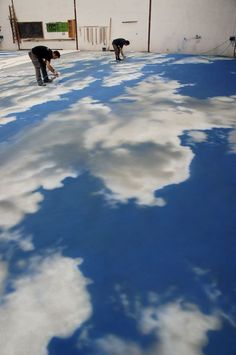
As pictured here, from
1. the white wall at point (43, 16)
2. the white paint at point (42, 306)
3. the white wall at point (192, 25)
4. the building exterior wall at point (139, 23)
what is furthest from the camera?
the white wall at point (43, 16)

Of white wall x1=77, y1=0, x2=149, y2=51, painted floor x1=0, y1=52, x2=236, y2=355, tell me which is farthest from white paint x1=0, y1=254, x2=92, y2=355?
white wall x1=77, y1=0, x2=149, y2=51

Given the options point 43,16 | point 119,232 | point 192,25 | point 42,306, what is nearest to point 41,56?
point 119,232

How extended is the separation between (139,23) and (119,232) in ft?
44.6

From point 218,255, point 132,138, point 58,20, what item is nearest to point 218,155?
point 132,138

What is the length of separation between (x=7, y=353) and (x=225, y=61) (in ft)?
36.6

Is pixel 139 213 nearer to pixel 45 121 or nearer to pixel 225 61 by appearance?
pixel 45 121

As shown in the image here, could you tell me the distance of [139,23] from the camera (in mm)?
13773

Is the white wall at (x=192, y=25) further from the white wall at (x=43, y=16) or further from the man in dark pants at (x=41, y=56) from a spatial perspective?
the man in dark pants at (x=41, y=56)

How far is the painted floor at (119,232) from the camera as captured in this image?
1649 millimetres

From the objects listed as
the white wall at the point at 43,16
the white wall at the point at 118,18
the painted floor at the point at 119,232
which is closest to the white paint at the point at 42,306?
the painted floor at the point at 119,232

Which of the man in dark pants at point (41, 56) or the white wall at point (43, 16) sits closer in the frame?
the man in dark pants at point (41, 56)

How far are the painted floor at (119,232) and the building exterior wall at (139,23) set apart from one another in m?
8.88

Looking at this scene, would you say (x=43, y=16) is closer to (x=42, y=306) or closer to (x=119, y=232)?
(x=119, y=232)

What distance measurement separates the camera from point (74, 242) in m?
2.31
